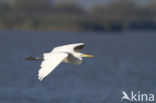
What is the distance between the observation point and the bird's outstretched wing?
1033 centimetres

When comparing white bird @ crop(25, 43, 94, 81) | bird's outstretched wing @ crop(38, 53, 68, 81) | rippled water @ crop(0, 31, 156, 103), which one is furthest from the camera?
rippled water @ crop(0, 31, 156, 103)

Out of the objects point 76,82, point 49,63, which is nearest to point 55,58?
point 49,63

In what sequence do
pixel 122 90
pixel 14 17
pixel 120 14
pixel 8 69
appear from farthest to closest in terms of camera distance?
1. pixel 120 14
2. pixel 14 17
3. pixel 8 69
4. pixel 122 90

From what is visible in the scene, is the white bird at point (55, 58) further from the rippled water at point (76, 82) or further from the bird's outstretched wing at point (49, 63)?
the rippled water at point (76, 82)

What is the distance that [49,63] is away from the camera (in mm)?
10836

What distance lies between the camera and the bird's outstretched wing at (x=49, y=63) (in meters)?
10.3

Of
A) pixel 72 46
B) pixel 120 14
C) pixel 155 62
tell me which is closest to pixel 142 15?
pixel 120 14

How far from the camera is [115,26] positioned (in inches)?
2069

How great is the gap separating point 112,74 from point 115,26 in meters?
29.7

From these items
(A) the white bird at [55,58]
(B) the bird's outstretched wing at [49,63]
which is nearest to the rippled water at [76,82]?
(A) the white bird at [55,58]

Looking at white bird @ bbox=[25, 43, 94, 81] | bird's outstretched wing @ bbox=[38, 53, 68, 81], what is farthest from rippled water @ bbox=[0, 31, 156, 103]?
bird's outstretched wing @ bbox=[38, 53, 68, 81]

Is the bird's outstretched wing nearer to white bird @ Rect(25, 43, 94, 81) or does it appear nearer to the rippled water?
white bird @ Rect(25, 43, 94, 81)

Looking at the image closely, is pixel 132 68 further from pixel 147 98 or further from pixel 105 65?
pixel 147 98

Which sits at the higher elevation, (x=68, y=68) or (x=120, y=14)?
(x=68, y=68)
